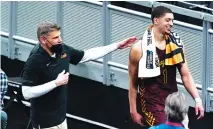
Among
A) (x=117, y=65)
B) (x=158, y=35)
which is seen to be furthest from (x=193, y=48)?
(x=158, y=35)

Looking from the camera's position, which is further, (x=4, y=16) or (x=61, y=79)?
(x=4, y=16)

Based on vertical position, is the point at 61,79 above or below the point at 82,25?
above

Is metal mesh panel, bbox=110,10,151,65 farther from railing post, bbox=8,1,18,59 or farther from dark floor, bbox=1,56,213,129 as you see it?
railing post, bbox=8,1,18,59

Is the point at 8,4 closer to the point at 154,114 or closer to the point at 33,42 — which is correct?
the point at 33,42

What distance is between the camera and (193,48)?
31.9 ft

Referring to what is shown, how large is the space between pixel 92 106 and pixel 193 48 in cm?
164

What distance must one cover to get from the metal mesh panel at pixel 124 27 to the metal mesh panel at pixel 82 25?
0.19 meters

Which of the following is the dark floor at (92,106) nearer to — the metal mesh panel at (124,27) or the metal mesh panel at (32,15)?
the metal mesh panel at (124,27)

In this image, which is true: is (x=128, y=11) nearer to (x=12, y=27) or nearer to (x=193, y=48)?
(x=193, y=48)

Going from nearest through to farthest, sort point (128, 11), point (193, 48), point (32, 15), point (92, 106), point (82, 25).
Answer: point (193, 48) → point (128, 11) → point (82, 25) → point (92, 106) → point (32, 15)

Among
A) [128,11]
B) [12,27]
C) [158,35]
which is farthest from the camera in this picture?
[12,27]

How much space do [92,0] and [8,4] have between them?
4.16 feet

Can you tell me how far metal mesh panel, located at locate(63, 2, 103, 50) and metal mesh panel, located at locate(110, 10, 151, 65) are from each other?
194 mm

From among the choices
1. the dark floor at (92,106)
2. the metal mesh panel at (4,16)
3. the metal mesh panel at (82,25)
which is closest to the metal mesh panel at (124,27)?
the metal mesh panel at (82,25)
